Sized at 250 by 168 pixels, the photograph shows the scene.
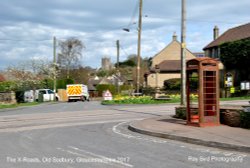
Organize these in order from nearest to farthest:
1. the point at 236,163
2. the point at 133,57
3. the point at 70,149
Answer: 1. the point at 236,163
2. the point at 70,149
3. the point at 133,57

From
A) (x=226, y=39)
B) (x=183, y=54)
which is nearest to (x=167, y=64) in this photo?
(x=226, y=39)

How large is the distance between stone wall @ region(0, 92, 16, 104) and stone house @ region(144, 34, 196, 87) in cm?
2658

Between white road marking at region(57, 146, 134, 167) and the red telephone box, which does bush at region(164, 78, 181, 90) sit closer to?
the red telephone box

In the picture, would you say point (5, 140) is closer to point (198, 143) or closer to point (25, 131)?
point (25, 131)

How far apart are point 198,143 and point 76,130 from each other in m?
5.74

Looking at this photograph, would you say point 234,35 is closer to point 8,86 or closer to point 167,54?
point 167,54

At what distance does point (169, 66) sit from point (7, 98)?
115 ft

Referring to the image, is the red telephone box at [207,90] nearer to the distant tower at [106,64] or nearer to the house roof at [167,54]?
the house roof at [167,54]

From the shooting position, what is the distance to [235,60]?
167ft

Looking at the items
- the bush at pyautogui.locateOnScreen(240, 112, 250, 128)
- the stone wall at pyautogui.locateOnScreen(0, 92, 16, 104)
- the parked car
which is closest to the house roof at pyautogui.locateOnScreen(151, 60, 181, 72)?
the parked car

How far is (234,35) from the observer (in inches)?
2263

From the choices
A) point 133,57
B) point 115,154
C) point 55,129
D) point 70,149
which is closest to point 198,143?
point 115,154

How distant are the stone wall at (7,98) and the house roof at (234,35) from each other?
28.5m

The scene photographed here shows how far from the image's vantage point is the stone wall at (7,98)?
46.4 m
